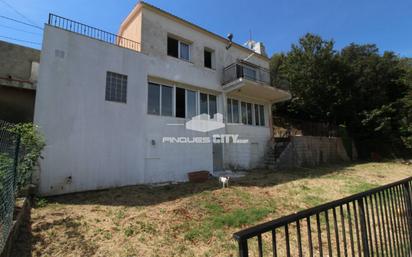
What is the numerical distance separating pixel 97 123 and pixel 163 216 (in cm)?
491

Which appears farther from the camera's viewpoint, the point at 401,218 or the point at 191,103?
the point at 191,103

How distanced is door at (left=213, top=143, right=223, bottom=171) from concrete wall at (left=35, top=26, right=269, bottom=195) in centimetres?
168

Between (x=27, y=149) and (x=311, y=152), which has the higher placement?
(x=27, y=149)

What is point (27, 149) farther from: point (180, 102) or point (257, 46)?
point (257, 46)

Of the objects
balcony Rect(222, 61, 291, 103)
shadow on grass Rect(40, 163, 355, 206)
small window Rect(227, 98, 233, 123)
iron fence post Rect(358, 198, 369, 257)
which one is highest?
balcony Rect(222, 61, 291, 103)

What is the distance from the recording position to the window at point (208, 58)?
1255 cm

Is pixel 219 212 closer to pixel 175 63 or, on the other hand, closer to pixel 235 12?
pixel 175 63

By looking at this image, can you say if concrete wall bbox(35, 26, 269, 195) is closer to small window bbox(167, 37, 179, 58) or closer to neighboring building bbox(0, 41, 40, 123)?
small window bbox(167, 37, 179, 58)

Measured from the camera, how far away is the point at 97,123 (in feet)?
27.3

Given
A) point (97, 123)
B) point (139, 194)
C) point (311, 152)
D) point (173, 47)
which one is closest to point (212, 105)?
point (173, 47)

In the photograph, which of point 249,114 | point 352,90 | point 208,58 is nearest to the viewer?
point 208,58

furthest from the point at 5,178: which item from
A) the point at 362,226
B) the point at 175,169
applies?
the point at 175,169

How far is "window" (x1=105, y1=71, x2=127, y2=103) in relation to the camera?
8.82 metres

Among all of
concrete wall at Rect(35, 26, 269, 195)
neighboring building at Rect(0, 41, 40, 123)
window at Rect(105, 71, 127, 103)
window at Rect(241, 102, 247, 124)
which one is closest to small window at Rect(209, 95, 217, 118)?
concrete wall at Rect(35, 26, 269, 195)
